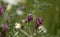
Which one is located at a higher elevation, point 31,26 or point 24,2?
point 31,26

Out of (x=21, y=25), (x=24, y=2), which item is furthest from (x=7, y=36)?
(x=24, y=2)

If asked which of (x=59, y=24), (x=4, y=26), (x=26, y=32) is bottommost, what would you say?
(x=59, y=24)

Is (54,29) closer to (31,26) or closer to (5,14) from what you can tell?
(31,26)

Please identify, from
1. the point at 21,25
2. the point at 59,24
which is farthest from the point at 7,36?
the point at 59,24

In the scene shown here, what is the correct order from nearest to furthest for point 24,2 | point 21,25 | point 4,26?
point 4,26 → point 21,25 → point 24,2

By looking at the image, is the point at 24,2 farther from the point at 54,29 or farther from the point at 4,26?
the point at 4,26

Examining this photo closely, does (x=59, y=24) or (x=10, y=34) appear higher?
(x=10, y=34)

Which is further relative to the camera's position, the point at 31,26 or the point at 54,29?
the point at 54,29

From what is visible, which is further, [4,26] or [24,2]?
[24,2]

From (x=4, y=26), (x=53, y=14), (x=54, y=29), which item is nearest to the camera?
(x=4, y=26)
